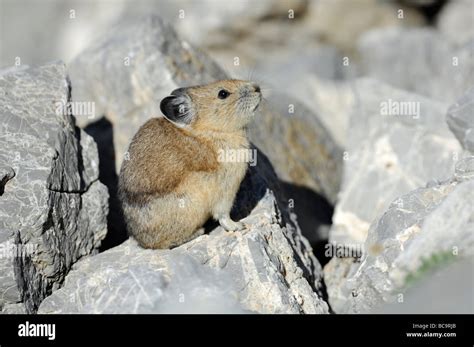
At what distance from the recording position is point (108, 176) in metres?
9.81

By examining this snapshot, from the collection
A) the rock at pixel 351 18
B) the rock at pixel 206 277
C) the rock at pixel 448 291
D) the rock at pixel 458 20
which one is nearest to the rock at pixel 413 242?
the rock at pixel 448 291

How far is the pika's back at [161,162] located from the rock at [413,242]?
184cm

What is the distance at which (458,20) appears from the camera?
1736cm

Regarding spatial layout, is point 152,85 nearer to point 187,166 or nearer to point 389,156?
point 187,166

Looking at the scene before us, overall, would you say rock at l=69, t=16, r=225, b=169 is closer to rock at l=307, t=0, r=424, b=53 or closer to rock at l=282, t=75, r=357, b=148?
rock at l=282, t=75, r=357, b=148

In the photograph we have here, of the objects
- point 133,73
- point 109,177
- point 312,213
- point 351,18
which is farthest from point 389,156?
point 351,18

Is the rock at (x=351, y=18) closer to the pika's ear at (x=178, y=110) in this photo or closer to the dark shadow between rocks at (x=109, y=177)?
the dark shadow between rocks at (x=109, y=177)

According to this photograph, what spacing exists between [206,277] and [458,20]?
39.6ft

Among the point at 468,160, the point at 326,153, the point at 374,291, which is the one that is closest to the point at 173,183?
the point at 374,291

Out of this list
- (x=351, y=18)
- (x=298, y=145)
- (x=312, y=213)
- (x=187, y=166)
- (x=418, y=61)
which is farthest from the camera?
(x=351, y=18)
